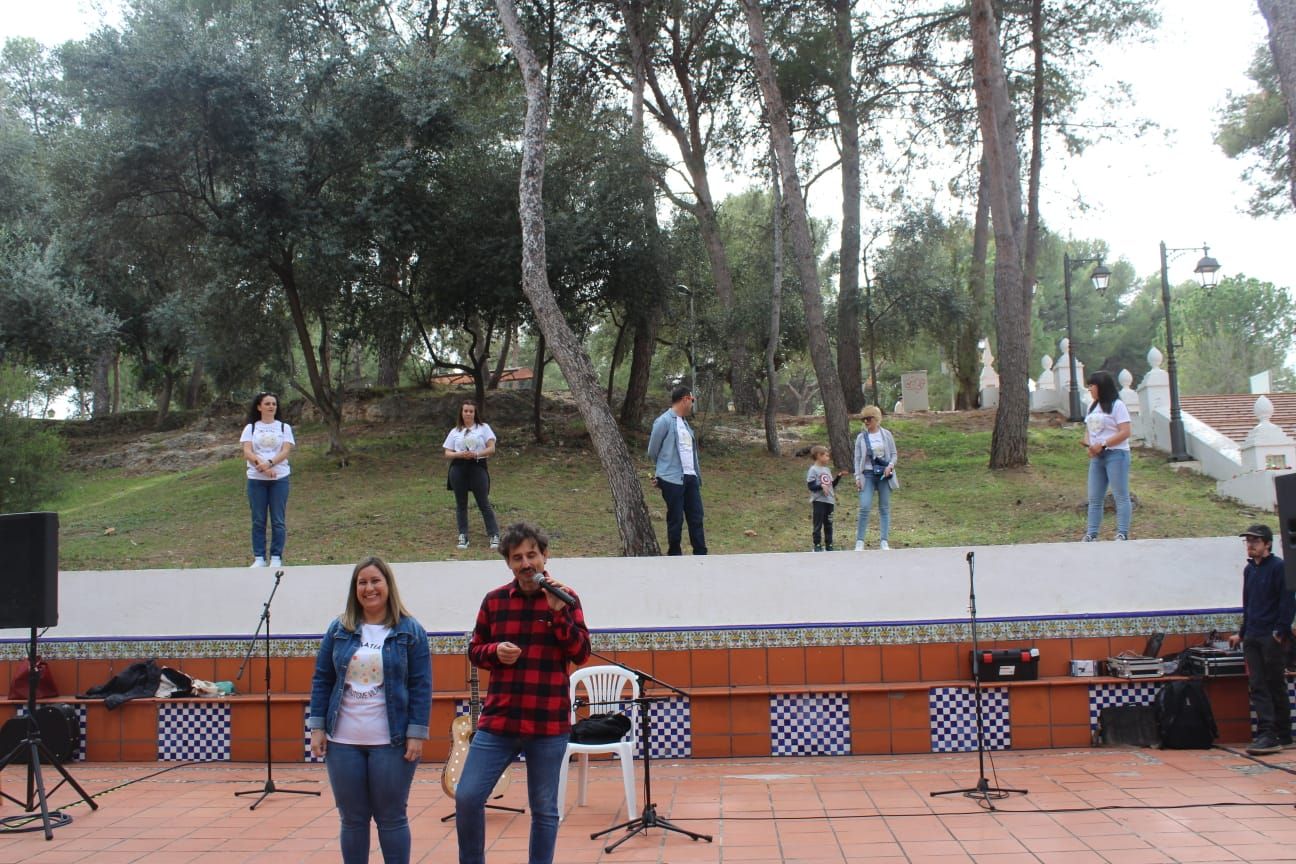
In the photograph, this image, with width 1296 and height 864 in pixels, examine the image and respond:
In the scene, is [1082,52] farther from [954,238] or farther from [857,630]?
[857,630]

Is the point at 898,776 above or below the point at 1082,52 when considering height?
below

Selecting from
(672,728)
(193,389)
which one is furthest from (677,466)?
(193,389)

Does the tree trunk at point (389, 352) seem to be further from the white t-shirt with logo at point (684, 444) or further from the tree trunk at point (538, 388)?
the white t-shirt with logo at point (684, 444)

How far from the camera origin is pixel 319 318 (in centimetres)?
1836

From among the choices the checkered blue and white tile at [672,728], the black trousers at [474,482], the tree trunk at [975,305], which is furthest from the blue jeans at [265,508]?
the tree trunk at [975,305]

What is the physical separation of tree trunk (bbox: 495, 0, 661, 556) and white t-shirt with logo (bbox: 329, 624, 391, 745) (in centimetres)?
598

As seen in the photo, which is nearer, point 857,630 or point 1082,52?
point 857,630

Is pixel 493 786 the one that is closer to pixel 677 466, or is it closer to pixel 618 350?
pixel 677 466

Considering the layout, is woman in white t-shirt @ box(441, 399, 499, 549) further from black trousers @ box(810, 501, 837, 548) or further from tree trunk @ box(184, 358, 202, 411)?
tree trunk @ box(184, 358, 202, 411)

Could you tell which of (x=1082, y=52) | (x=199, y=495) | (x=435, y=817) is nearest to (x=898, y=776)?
(x=435, y=817)

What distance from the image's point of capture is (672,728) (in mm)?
7090

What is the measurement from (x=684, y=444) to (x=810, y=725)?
2.62 m

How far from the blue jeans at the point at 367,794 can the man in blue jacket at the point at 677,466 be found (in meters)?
4.81

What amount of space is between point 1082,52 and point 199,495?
1739 cm
